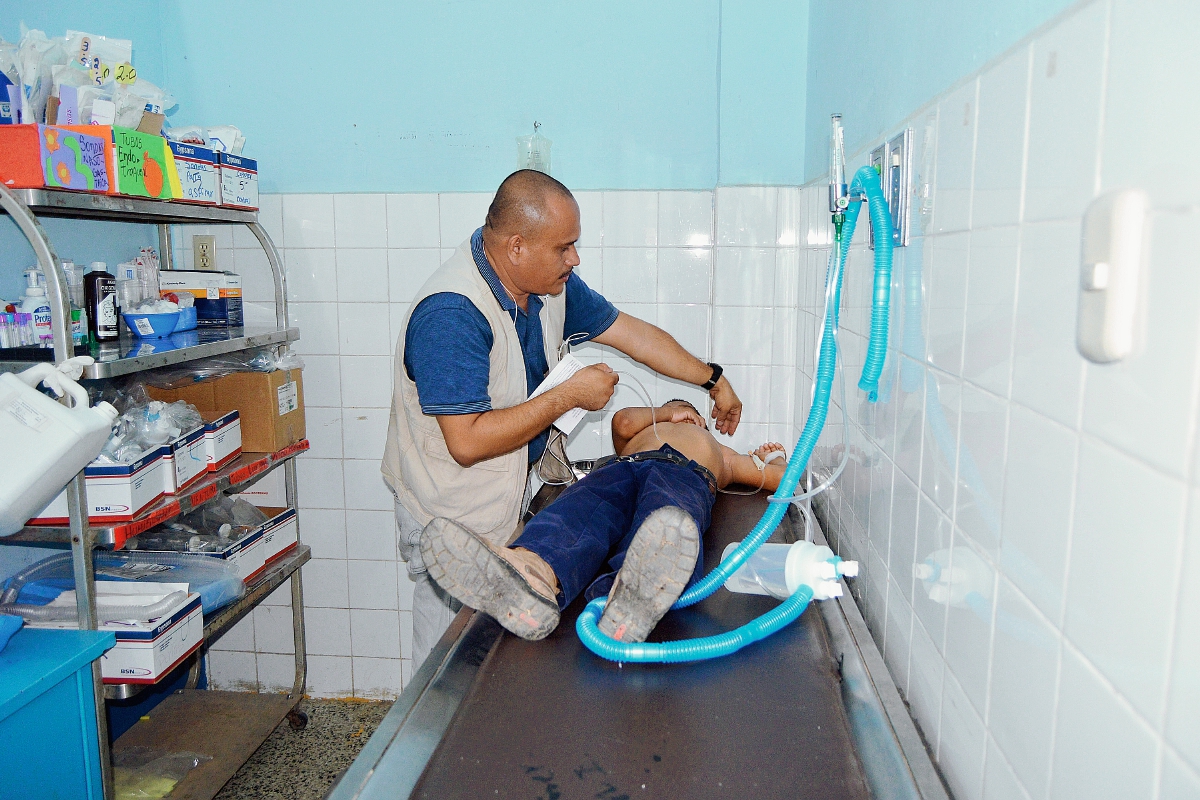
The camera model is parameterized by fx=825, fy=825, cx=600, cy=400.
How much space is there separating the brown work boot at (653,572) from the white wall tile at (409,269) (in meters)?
1.72

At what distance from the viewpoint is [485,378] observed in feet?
6.08

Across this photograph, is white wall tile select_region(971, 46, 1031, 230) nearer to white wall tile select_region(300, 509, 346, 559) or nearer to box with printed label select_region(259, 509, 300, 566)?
box with printed label select_region(259, 509, 300, 566)

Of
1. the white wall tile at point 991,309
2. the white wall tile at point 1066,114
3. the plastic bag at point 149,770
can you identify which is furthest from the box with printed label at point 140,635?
the white wall tile at point 1066,114

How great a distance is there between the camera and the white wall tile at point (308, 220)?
287cm

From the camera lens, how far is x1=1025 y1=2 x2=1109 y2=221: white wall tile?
2.48 ft

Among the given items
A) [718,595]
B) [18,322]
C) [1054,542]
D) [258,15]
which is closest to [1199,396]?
[1054,542]

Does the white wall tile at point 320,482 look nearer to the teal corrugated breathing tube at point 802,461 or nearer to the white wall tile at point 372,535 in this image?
the white wall tile at point 372,535

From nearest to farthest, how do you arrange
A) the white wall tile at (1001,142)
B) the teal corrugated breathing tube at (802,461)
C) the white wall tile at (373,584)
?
the white wall tile at (1001,142), the teal corrugated breathing tube at (802,461), the white wall tile at (373,584)

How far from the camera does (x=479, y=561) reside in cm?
144

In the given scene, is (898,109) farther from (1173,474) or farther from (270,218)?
(270,218)

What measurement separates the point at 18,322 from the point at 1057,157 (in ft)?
7.23

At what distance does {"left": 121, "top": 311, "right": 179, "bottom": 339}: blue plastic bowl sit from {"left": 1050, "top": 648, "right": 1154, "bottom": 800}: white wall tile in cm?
231

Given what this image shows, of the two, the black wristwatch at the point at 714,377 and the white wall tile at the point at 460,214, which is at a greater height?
the white wall tile at the point at 460,214

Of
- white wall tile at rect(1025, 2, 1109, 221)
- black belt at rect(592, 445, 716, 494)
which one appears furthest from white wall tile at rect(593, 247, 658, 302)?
white wall tile at rect(1025, 2, 1109, 221)
